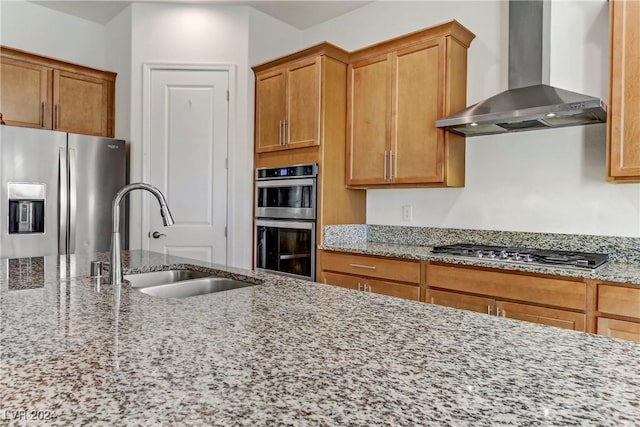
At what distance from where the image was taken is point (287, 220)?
336 cm

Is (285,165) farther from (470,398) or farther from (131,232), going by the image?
(470,398)

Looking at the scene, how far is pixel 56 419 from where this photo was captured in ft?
1.74

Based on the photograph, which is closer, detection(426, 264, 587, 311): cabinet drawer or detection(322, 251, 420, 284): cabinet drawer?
detection(426, 264, 587, 311): cabinet drawer

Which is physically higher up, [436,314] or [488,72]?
[488,72]

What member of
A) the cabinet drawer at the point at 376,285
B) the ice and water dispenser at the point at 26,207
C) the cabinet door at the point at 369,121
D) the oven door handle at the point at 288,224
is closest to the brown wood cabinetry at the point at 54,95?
the ice and water dispenser at the point at 26,207

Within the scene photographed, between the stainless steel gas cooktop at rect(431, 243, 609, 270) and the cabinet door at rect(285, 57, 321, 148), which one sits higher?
the cabinet door at rect(285, 57, 321, 148)

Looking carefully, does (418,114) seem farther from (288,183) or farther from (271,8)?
(271,8)

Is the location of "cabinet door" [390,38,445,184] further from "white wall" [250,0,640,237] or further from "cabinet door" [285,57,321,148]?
"cabinet door" [285,57,321,148]

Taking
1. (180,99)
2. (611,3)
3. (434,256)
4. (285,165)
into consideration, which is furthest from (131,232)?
(611,3)

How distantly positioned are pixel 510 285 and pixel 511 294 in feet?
0.15

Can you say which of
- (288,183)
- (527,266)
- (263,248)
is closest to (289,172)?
(288,183)

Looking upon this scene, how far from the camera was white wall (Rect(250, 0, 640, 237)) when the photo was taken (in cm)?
241

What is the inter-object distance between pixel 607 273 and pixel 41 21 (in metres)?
4.70

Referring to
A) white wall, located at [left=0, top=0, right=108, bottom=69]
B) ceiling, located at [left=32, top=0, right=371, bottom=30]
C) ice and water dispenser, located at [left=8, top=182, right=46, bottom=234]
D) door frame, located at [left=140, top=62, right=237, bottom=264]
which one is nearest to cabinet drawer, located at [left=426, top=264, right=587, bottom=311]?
door frame, located at [left=140, top=62, right=237, bottom=264]
